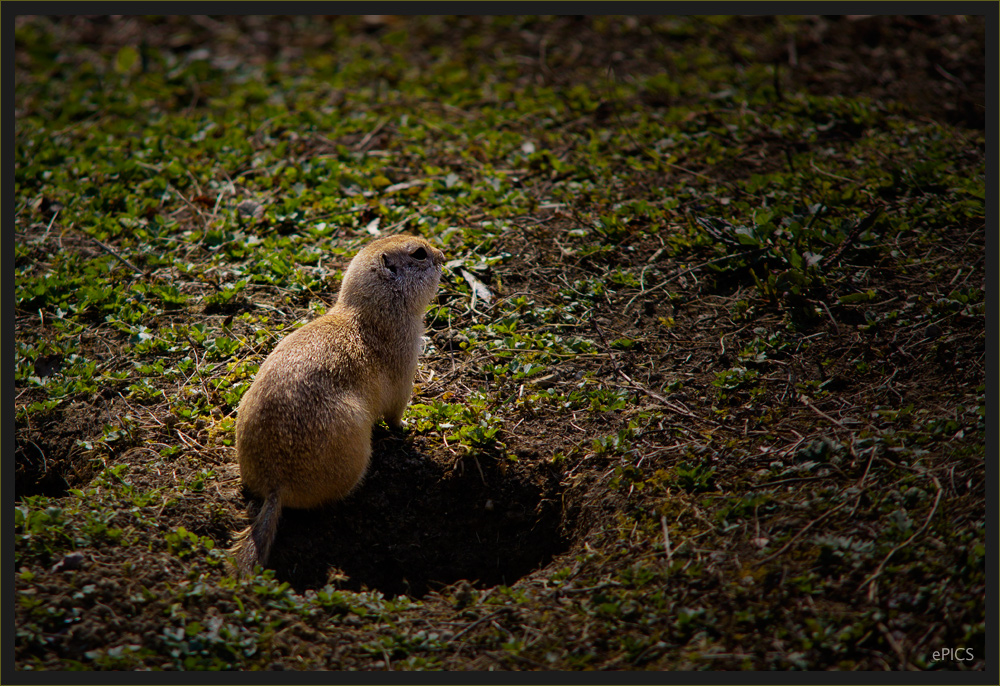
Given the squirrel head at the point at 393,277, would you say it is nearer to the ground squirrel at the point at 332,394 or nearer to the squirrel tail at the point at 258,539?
the ground squirrel at the point at 332,394

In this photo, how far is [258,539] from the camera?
376cm

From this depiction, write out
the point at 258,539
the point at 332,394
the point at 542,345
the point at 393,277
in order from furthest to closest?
the point at 542,345
the point at 393,277
the point at 332,394
the point at 258,539

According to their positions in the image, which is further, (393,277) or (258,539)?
(393,277)

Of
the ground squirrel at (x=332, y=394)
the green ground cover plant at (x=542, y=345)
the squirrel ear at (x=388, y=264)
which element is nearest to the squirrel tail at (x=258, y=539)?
the ground squirrel at (x=332, y=394)

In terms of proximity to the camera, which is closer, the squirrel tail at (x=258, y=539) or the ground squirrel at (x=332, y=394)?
the squirrel tail at (x=258, y=539)

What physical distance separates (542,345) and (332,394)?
5.27 feet

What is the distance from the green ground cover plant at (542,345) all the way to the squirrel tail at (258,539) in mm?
106

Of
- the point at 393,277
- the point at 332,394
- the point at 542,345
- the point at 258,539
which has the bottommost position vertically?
the point at 258,539

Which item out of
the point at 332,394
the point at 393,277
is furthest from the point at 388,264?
the point at 332,394

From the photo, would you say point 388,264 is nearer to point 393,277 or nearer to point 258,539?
point 393,277

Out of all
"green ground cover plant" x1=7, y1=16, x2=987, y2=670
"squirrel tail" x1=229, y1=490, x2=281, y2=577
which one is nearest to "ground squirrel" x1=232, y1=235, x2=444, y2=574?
"squirrel tail" x1=229, y1=490, x2=281, y2=577

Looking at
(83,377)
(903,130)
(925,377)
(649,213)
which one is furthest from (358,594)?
(903,130)

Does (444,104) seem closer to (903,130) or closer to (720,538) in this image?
(903,130)

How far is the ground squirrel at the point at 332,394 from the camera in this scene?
3.93 meters
